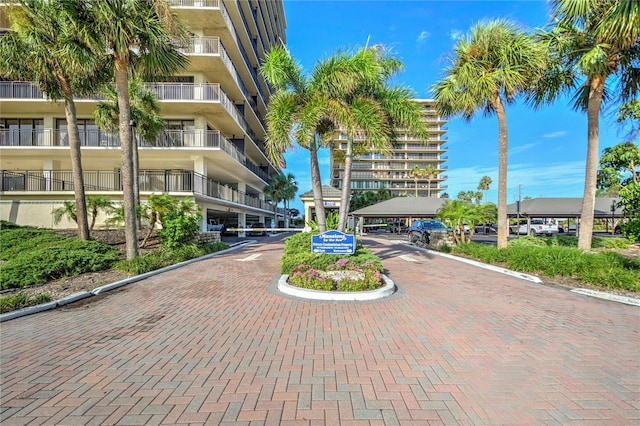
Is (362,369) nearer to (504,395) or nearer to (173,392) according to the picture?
(504,395)

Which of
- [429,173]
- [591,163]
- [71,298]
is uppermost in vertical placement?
[429,173]

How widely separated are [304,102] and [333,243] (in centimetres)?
511

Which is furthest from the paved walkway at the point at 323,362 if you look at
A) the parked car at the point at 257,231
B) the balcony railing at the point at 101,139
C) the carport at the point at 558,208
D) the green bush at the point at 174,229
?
the parked car at the point at 257,231

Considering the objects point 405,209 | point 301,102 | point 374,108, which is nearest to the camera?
point 374,108

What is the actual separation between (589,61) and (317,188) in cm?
1030

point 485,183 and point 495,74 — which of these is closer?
point 495,74

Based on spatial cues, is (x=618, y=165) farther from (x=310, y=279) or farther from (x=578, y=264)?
(x=310, y=279)

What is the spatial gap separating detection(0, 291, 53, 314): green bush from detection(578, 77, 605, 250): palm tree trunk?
54.5 feet

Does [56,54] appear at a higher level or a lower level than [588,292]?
higher

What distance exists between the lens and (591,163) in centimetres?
1052

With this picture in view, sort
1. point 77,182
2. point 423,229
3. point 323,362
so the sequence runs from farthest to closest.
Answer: point 423,229, point 77,182, point 323,362

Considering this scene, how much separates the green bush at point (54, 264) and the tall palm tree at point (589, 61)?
57.7ft

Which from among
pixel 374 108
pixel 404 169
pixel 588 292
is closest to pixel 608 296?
pixel 588 292

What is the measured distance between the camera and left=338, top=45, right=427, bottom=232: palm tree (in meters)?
→ 9.09
